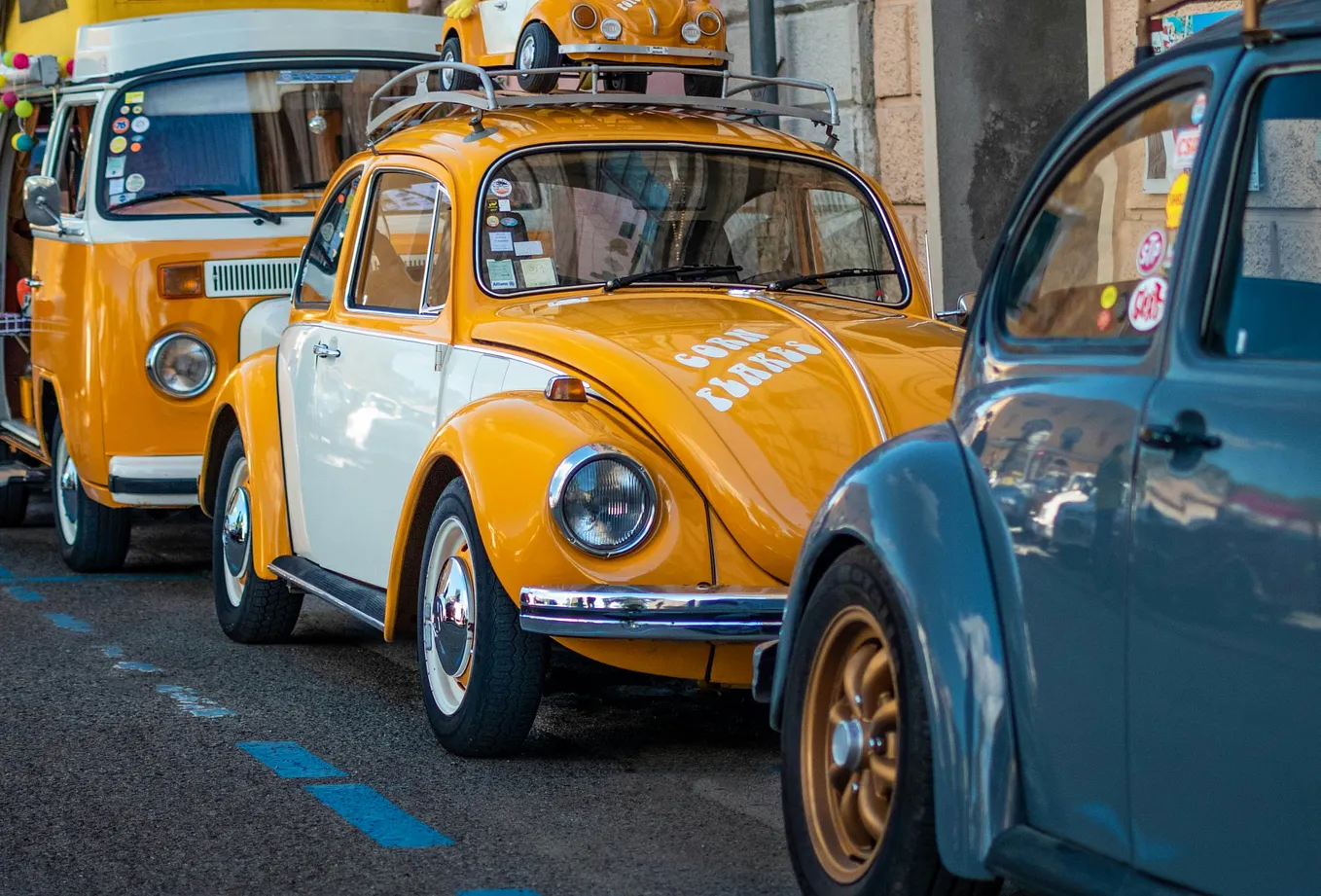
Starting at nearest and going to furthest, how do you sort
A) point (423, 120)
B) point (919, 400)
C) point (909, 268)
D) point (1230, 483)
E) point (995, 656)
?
point (1230, 483) < point (995, 656) < point (919, 400) < point (909, 268) < point (423, 120)

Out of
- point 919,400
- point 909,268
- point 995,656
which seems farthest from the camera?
point 909,268

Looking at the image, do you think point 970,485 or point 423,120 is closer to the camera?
point 970,485

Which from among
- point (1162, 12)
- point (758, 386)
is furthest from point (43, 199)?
point (1162, 12)

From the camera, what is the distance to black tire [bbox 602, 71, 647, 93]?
7.64m

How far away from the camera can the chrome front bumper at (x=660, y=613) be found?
204 inches

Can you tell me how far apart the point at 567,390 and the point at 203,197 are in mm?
4398

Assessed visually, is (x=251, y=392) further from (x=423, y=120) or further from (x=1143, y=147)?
(x=1143, y=147)

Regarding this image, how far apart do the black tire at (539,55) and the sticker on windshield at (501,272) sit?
890 mm

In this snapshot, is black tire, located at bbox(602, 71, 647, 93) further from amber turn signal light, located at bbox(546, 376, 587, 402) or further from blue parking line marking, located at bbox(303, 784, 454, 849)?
blue parking line marking, located at bbox(303, 784, 454, 849)

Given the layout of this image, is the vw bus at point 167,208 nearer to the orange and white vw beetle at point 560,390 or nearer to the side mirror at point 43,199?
the side mirror at point 43,199

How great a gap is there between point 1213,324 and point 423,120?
4785mm

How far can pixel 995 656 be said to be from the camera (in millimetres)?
3551

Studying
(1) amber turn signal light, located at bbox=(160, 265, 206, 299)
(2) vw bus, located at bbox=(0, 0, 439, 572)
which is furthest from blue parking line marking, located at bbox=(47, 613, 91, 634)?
(1) amber turn signal light, located at bbox=(160, 265, 206, 299)

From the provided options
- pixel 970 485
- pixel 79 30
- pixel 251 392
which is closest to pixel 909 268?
pixel 251 392
